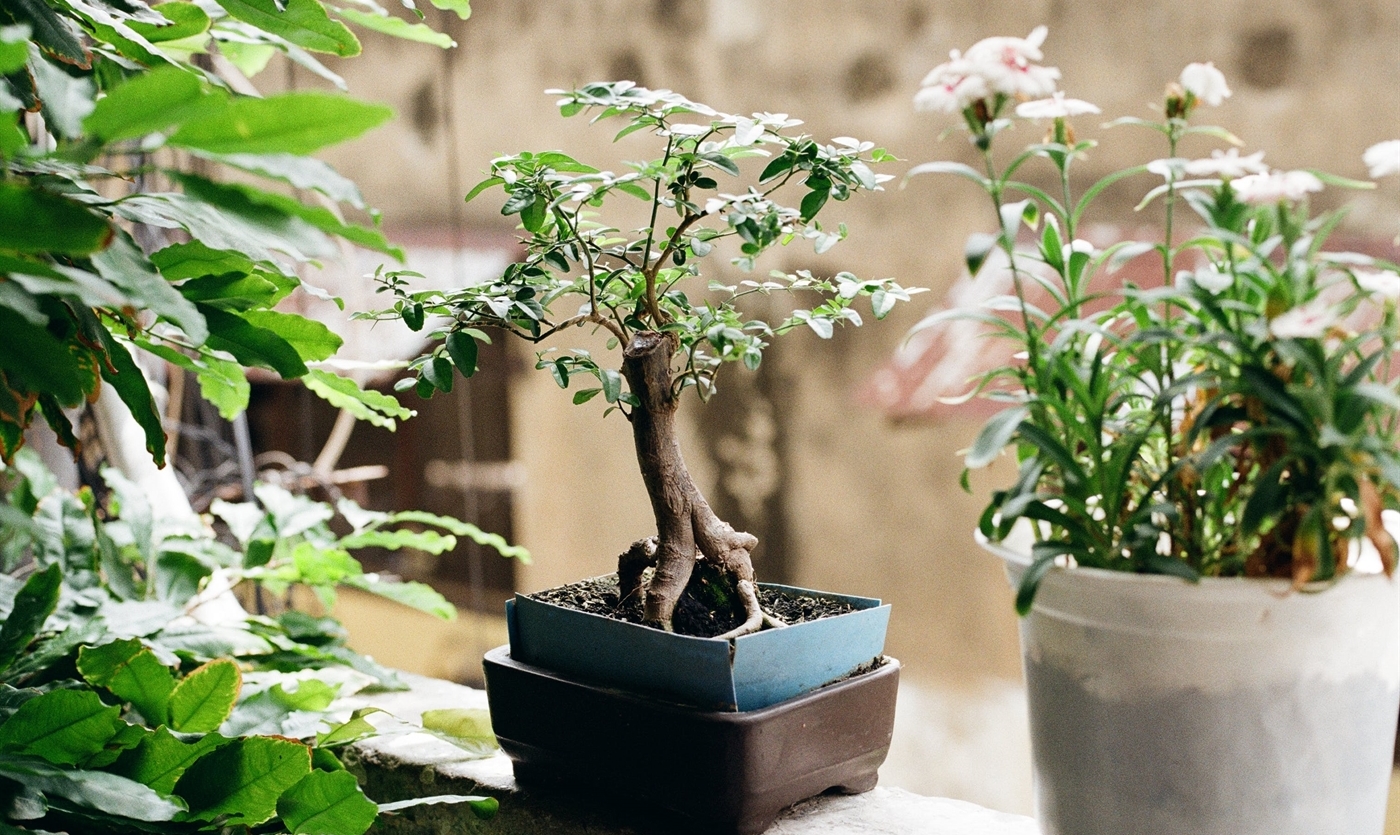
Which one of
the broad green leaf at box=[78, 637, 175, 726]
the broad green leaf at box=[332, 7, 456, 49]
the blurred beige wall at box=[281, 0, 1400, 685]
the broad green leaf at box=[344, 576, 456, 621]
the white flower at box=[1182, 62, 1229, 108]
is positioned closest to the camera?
the white flower at box=[1182, 62, 1229, 108]

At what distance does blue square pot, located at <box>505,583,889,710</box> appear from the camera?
857 millimetres

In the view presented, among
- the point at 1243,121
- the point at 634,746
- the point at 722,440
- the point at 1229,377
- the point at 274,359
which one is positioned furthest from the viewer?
the point at 722,440

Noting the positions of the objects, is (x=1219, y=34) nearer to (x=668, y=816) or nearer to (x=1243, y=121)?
(x=1243, y=121)

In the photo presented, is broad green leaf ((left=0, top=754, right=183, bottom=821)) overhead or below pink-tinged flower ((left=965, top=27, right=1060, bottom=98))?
below

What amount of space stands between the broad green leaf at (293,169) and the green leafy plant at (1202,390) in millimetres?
344

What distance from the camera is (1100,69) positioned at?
1303 mm

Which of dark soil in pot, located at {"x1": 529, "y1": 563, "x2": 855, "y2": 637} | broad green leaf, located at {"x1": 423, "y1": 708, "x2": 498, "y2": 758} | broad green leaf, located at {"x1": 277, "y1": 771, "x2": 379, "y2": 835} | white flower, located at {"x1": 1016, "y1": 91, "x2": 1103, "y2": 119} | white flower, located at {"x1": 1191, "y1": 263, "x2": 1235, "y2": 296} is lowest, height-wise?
broad green leaf, located at {"x1": 423, "y1": 708, "x2": 498, "y2": 758}

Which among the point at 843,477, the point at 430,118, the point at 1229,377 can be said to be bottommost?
the point at 843,477

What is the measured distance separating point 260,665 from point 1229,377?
1041mm

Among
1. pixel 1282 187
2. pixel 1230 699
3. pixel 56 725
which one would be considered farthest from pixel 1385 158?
pixel 56 725

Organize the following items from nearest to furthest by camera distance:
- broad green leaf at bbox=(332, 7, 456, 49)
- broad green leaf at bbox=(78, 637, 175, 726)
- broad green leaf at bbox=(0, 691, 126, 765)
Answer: broad green leaf at bbox=(0, 691, 126, 765)
broad green leaf at bbox=(78, 637, 175, 726)
broad green leaf at bbox=(332, 7, 456, 49)

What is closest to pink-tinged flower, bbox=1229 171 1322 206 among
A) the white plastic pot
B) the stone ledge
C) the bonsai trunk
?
the white plastic pot

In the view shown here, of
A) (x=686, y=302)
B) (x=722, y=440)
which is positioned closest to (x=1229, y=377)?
(x=686, y=302)

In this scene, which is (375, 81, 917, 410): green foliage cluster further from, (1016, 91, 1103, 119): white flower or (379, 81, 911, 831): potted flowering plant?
(1016, 91, 1103, 119): white flower
